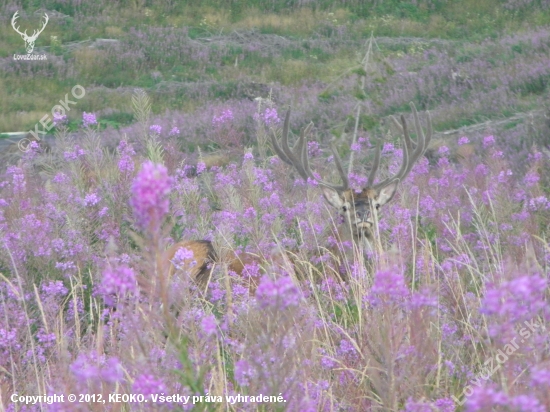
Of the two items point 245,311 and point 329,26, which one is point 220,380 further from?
point 329,26

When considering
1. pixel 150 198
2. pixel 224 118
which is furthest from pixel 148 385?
pixel 224 118

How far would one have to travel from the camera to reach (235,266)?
4711 millimetres

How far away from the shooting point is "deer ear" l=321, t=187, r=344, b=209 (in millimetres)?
5711

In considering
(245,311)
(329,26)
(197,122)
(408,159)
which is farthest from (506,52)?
(245,311)

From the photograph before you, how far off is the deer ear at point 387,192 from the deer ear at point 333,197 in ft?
0.86

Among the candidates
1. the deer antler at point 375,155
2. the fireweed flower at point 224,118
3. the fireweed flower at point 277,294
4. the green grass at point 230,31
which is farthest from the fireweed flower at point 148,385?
the green grass at point 230,31

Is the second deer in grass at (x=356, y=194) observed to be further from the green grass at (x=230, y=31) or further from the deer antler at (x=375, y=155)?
the green grass at (x=230, y=31)

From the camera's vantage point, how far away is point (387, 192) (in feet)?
18.7

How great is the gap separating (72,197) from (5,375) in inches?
77.2

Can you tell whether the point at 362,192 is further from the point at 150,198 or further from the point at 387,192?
the point at 150,198

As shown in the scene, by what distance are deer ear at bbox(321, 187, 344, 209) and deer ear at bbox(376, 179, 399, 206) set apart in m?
0.26

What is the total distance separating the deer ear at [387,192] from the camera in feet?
18.4

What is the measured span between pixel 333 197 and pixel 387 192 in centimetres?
37

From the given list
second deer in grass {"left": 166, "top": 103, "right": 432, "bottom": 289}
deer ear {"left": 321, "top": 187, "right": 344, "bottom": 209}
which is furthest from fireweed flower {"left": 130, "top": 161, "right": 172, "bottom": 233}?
deer ear {"left": 321, "top": 187, "right": 344, "bottom": 209}
